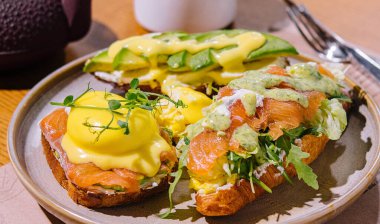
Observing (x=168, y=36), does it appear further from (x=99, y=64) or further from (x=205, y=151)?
(x=205, y=151)

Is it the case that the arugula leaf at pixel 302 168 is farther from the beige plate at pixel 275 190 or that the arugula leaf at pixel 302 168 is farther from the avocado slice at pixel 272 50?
the avocado slice at pixel 272 50

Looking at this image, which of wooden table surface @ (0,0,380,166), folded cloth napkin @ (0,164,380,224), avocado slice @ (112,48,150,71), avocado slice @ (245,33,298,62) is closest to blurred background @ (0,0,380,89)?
wooden table surface @ (0,0,380,166)

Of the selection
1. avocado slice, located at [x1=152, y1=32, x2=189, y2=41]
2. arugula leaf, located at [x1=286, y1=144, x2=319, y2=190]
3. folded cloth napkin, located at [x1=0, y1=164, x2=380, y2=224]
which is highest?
arugula leaf, located at [x1=286, y1=144, x2=319, y2=190]

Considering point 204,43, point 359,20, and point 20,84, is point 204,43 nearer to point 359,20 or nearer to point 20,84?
point 20,84

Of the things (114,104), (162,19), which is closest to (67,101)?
(114,104)

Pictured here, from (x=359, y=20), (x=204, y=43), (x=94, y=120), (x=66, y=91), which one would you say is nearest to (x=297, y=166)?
(x=94, y=120)

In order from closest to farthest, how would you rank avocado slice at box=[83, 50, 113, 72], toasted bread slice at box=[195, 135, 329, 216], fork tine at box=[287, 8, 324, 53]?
toasted bread slice at box=[195, 135, 329, 216] → avocado slice at box=[83, 50, 113, 72] → fork tine at box=[287, 8, 324, 53]

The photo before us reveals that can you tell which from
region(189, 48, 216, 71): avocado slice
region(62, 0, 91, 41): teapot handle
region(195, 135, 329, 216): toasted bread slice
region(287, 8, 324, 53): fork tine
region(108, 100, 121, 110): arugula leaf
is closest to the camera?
region(195, 135, 329, 216): toasted bread slice

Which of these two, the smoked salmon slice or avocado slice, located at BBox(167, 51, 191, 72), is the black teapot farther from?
the smoked salmon slice
